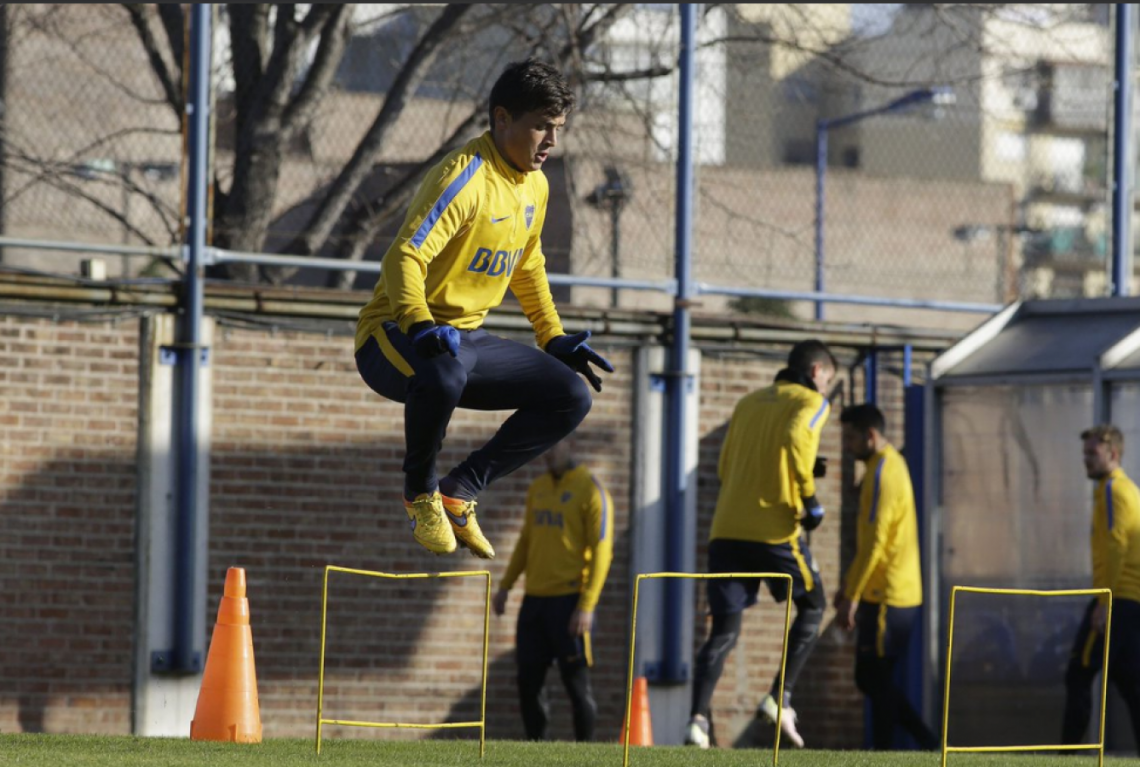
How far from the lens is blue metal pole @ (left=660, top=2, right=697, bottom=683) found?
11836 millimetres

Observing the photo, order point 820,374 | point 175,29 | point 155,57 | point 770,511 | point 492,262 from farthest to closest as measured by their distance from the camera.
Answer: point 175,29, point 155,57, point 820,374, point 770,511, point 492,262

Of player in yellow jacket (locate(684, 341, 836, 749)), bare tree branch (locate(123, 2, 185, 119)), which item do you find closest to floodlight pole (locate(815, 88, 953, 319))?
player in yellow jacket (locate(684, 341, 836, 749))

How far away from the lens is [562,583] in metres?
10.8

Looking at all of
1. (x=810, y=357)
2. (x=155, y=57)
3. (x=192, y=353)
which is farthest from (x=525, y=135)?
(x=155, y=57)

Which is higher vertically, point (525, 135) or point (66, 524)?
point (525, 135)

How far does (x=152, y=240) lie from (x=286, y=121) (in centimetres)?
134

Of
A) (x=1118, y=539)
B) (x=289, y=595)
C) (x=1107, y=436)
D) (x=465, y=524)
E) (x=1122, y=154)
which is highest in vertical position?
(x=1122, y=154)

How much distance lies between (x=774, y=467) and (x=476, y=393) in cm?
367

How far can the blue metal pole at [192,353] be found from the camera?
10789 millimetres

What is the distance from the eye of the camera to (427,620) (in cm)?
1137

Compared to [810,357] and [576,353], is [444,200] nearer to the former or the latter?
[576,353]

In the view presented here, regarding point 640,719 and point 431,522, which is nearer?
point 431,522

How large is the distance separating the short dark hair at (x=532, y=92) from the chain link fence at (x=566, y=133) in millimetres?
4913

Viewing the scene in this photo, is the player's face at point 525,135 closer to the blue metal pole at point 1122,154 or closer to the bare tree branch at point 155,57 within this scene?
the bare tree branch at point 155,57
